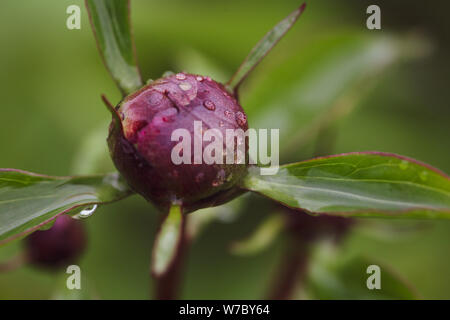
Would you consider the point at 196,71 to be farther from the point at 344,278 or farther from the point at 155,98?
the point at 155,98

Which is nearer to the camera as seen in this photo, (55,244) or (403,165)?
(403,165)

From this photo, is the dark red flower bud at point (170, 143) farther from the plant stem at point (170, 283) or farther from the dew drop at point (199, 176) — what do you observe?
→ the plant stem at point (170, 283)

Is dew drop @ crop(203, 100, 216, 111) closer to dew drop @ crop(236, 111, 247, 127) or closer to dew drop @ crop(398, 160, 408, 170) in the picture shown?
dew drop @ crop(236, 111, 247, 127)

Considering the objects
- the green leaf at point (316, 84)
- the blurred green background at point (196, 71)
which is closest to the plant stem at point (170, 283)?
the green leaf at point (316, 84)

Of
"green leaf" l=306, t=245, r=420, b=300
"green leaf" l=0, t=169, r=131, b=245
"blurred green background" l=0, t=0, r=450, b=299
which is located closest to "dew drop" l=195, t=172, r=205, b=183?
"green leaf" l=0, t=169, r=131, b=245

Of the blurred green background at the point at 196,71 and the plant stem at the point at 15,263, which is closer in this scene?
the plant stem at the point at 15,263

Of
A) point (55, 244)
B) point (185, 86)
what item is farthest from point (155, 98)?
point (55, 244)
